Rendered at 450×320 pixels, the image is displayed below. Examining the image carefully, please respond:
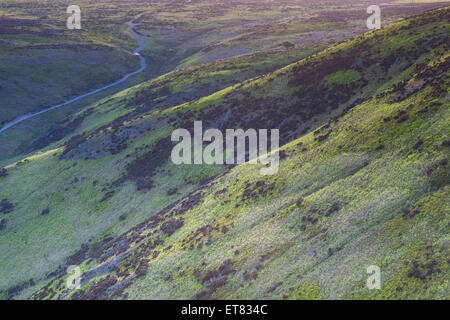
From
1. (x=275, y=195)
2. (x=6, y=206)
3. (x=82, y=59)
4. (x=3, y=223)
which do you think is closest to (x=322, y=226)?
(x=275, y=195)

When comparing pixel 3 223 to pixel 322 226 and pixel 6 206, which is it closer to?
pixel 6 206

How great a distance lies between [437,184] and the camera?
27.0 metres

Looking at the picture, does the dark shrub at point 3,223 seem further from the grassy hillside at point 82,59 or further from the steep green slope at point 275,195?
the grassy hillside at point 82,59

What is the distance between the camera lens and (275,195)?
3591 cm

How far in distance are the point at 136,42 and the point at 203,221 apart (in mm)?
180284

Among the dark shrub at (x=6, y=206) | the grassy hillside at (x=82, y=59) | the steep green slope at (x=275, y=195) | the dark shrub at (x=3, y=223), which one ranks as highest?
the grassy hillside at (x=82, y=59)

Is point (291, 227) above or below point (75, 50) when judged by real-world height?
below

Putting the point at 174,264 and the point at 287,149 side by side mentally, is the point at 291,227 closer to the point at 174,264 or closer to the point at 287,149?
the point at 174,264

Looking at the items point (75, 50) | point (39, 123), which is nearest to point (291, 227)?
point (39, 123)

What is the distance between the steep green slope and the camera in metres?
25.8

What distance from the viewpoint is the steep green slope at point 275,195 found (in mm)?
25828

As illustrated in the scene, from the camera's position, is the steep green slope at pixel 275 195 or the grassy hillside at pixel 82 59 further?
the grassy hillside at pixel 82 59

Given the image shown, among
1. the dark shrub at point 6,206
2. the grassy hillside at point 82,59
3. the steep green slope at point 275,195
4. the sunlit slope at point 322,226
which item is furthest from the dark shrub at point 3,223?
the grassy hillside at point 82,59

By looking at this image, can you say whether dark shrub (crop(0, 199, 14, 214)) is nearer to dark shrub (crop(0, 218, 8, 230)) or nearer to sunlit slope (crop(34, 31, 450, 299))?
dark shrub (crop(0, 218, 8, 230))
